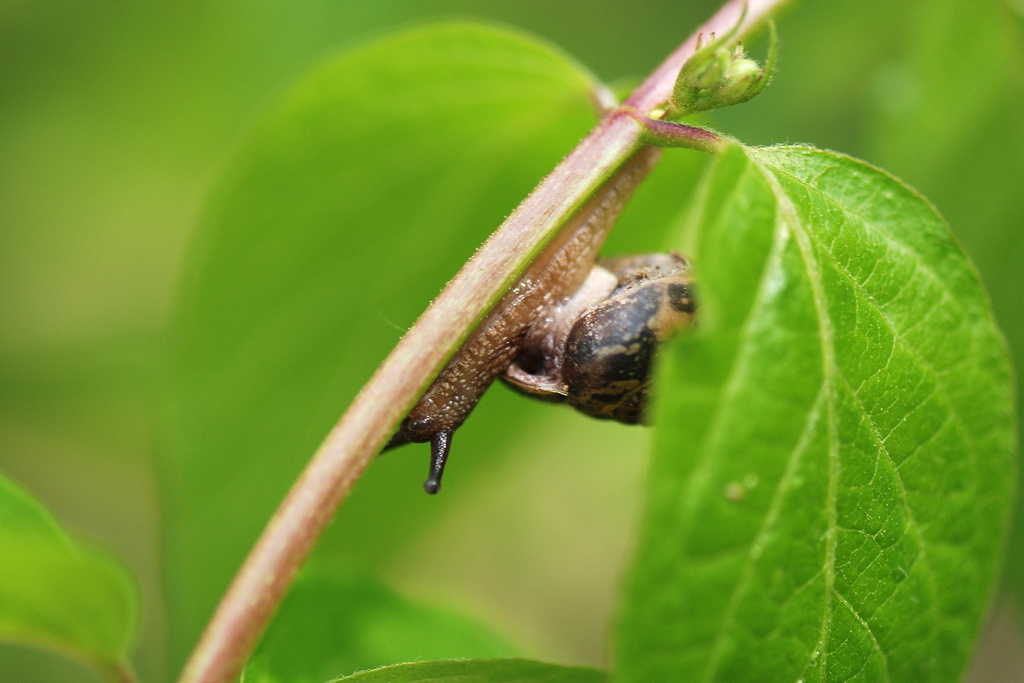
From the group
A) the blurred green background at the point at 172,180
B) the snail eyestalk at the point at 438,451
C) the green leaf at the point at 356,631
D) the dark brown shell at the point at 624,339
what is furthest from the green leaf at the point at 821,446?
the blurred green background at the point at 172,180

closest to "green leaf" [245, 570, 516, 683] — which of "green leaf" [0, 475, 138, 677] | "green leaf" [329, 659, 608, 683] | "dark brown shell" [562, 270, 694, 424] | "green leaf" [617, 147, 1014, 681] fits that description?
"green leaf" [0, 475, 138, 677]

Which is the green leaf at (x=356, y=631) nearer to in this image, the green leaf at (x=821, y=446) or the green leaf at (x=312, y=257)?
the green leaf at (x=312, y=257)

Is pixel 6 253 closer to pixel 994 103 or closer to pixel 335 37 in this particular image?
pixel 335 37

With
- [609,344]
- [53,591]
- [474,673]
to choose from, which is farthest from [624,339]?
[53,591]

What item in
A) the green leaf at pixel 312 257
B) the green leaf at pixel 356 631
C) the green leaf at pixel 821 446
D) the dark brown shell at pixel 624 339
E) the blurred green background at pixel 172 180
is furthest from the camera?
the blurred green background at pixel 172 180

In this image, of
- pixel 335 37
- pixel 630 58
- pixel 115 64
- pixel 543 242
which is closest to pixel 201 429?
pixel 543 242

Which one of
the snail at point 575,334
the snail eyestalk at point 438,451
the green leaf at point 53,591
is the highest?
the snail at point 575,334

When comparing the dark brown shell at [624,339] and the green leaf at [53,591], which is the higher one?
the dark brown shell at [624,339]
